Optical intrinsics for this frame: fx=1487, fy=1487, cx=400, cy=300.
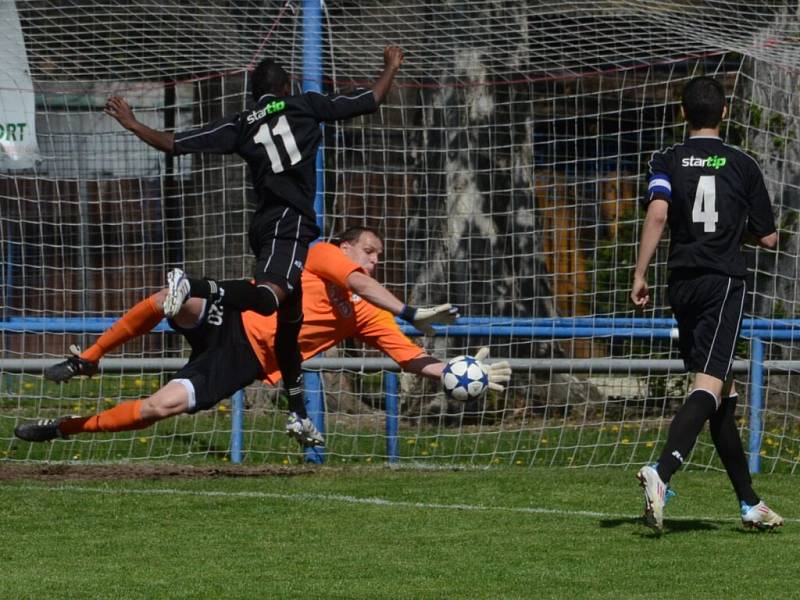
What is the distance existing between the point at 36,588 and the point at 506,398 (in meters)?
6.90

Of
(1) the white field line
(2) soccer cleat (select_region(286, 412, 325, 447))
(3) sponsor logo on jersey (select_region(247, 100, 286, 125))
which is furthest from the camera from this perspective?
(2) soccer cleat (select_region(286, 412, 325, 447))

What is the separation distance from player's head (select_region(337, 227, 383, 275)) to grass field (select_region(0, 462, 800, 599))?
4.49 ft

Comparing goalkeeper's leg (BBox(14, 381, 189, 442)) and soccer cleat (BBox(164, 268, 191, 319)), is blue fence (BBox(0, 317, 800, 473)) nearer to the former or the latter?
goalkeeper's leg (BBox(14, 381, 189, 442))

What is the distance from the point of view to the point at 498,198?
45.4 ft

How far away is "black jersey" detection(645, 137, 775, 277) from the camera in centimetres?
684

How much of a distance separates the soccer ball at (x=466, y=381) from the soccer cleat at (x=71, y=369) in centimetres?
204

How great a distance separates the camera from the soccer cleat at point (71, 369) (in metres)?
8.29

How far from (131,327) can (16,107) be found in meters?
3.91

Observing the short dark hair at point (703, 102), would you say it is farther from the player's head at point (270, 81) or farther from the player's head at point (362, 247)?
the player's head at point (362, 247)

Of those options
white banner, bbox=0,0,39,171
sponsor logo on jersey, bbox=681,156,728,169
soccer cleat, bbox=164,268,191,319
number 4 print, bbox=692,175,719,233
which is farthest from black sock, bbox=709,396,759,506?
white banner, bbox=0,0,39,171

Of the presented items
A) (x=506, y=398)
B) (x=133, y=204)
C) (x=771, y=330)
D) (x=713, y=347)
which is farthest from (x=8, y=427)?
(x=713, y=347)

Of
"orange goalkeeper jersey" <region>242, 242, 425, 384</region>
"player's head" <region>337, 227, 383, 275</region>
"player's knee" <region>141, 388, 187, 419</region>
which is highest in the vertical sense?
"player's head" <region>337, 227, 383, 275</region>

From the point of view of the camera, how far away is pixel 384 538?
6.89 metres

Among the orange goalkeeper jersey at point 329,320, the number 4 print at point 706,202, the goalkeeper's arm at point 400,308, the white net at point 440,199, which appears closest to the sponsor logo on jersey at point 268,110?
the orange goalkeeper jersey at point 329,320
